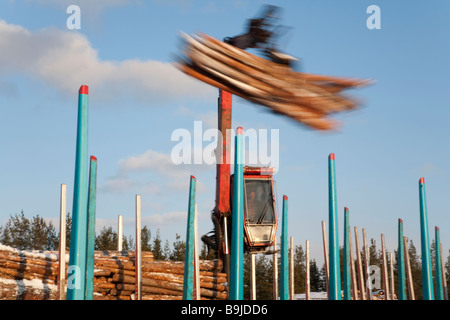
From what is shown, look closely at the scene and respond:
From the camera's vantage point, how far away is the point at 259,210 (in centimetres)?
1435

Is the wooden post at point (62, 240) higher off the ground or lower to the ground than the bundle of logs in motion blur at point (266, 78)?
lower

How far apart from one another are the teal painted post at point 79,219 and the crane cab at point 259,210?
359 inches

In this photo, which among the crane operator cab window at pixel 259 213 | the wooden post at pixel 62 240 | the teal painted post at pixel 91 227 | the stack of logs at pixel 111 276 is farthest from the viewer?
the crane operator cab window at pixel 259 213

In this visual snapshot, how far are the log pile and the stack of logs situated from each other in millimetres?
4846

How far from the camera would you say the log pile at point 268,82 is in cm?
940

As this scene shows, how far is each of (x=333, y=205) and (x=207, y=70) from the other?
3453 mm

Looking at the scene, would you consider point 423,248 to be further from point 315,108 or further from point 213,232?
point 213,232

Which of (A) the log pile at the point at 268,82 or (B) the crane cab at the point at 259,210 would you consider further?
(B) the crane cab at the point at 259,210

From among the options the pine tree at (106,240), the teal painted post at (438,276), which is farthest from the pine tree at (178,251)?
the teal painted post at (438,276)

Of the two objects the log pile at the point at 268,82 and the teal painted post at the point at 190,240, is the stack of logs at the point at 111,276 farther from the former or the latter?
the log pile at the point at 268,82

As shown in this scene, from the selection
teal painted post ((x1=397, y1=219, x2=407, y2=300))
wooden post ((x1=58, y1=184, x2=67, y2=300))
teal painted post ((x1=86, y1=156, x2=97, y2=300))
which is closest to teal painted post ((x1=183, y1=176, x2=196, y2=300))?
teal painted post ((x1=86, y1=156, x2=97, y2=300))

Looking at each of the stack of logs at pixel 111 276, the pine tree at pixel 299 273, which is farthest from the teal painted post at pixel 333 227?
the pine tree at pixel 299 273

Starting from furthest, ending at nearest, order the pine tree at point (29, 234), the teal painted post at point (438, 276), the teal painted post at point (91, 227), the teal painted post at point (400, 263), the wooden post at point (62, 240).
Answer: the pine tree at point (29, 234)
the teal painted post at point (400, 263)
the teal painted post at point (438, 276)
the wooden post at point (62, 240)
the teal painted post at point (91, 227)
